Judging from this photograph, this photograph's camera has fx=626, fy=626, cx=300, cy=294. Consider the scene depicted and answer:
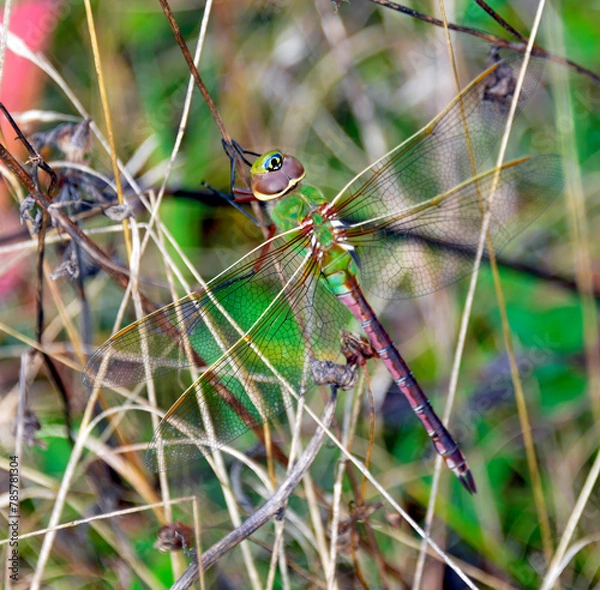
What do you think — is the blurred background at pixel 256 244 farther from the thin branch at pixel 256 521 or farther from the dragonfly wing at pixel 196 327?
the thin branch at pixel 256 521

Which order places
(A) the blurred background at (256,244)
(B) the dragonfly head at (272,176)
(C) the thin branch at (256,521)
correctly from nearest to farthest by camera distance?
(C) the thin branch at (256,521) → (B) the dragonfly head at (272,176) → (A) the blurred background at (256,244)

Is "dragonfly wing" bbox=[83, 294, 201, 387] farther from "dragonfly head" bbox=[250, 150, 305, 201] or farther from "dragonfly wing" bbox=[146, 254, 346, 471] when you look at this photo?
"dragonfly head" bbox=[250, 150, 305, 201]

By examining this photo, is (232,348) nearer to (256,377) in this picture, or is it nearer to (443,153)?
(256,377)

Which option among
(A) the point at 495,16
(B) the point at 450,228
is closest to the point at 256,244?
(B) the point at 450,228

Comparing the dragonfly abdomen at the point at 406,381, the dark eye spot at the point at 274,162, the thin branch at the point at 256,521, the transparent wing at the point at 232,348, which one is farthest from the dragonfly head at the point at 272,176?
the thin branch at the point at 256,521

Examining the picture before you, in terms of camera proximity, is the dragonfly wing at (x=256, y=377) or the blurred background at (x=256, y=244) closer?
the dragonfly wing at (x=256, y=377)

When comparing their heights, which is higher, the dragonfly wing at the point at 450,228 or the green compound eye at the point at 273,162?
the green compound eye at the point at 273,162
